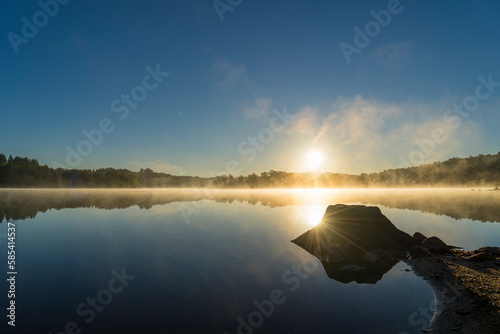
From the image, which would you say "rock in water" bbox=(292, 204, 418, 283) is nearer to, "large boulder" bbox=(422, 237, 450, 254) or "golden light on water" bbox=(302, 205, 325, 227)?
"large boulder" bbox=(422, 237, 450, 254)

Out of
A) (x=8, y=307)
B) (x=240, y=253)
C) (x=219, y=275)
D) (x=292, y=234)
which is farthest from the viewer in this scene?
(x=292, y=234)

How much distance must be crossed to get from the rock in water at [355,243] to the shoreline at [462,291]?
332 centimetres

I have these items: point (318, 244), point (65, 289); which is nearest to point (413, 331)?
point (318, 244)

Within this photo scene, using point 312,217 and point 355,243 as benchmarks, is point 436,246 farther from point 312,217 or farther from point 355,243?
point 312,217

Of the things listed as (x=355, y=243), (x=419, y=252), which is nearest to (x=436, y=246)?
(x=419, y=252)

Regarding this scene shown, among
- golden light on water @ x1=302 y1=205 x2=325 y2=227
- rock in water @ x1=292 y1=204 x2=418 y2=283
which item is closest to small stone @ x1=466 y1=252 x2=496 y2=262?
rock in water @ x1=292 y1=204 x2=418 y2=283

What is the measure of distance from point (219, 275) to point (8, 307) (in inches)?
537

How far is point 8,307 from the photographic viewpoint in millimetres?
14289

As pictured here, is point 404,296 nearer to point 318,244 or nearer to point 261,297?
point 261,297

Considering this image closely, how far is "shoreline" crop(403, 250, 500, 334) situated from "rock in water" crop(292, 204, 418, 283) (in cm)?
332

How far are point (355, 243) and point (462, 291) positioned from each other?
11.3 m

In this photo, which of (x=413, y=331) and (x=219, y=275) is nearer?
(x=413, y=331)

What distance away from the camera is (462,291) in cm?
1633

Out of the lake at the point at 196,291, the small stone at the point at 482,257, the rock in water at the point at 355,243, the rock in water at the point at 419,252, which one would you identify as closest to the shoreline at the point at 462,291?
the small stone at the point at 482,257
